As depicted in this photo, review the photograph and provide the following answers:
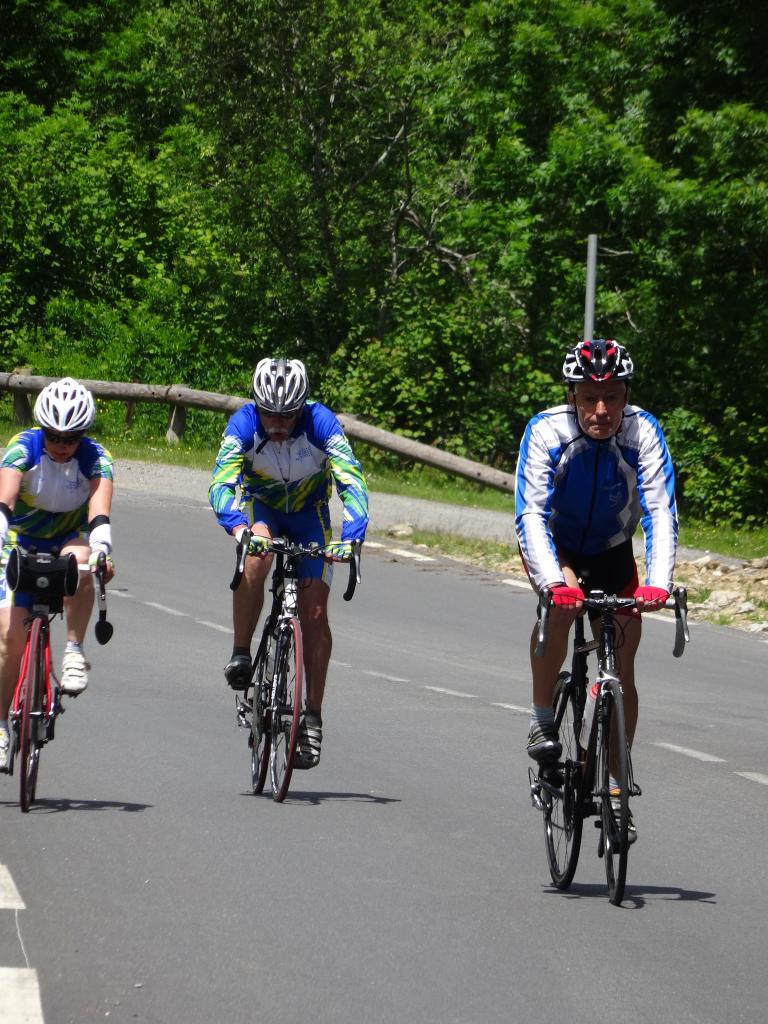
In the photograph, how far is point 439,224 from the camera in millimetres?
32781

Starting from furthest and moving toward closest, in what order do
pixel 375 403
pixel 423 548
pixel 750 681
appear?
pixel 375 403
pixel 423 548
pixel 750 681

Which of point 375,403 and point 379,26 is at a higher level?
point 379,26

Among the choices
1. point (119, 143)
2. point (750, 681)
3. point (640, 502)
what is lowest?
point (750, 681)

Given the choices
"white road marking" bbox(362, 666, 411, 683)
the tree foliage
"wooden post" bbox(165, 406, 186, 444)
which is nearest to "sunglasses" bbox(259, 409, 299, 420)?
"white road marking" bbox(362, 666, 411, 683)

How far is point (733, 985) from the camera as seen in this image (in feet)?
18.8

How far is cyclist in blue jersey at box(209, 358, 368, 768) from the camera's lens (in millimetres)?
8453

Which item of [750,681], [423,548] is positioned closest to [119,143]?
[423,548]

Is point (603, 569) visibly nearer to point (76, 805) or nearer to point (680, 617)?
point (680, 617)

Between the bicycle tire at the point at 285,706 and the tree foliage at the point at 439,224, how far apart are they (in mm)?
16446

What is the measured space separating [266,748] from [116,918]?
7.64ft

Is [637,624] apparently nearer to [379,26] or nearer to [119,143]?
[379,26]

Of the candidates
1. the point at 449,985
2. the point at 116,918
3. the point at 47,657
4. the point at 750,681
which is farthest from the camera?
the point at 750,681

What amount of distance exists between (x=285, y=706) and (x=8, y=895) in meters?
2.18

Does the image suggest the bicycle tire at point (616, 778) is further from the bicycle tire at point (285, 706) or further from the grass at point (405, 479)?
the grass at point (405, 479)
